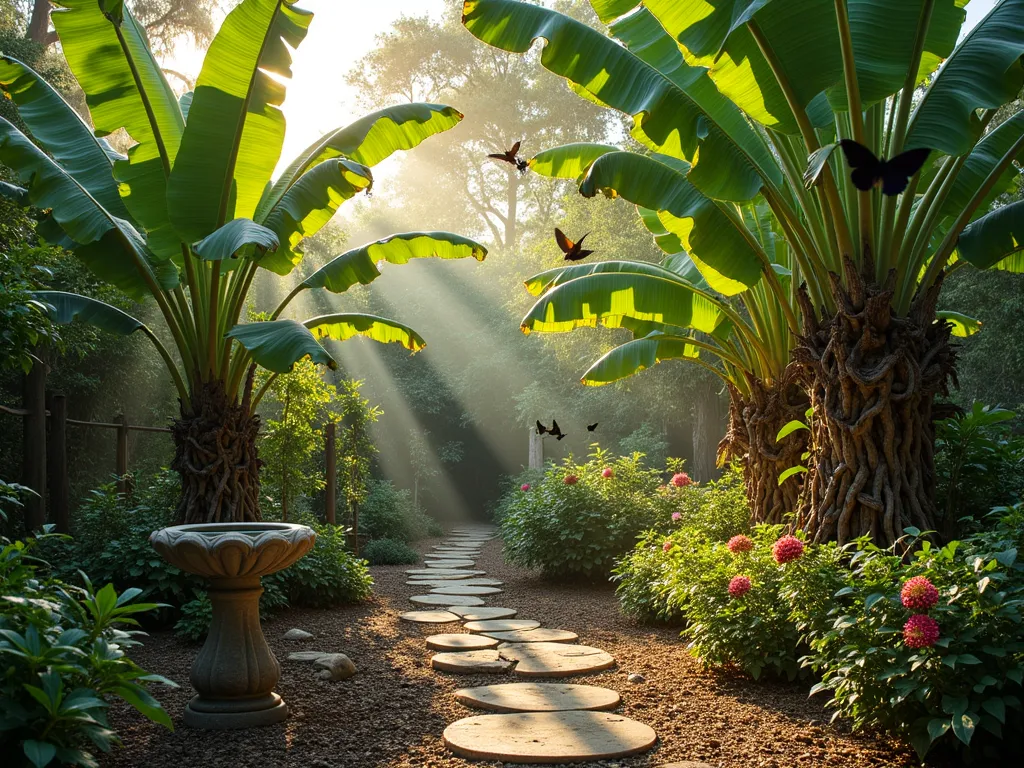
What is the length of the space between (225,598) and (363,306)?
16870mm

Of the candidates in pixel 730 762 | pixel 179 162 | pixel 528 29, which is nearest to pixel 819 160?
pixel 528 29

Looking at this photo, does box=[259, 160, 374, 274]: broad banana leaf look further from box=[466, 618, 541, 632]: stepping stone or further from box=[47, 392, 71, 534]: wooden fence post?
box=[466, 618, 541, 632]: stepping stone

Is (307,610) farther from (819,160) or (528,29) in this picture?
(819,160)

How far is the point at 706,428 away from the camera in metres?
14.2

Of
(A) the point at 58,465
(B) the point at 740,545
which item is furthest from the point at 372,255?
(B) the point at 740,545

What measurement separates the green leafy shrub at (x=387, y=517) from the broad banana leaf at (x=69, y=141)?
7451 millimetres

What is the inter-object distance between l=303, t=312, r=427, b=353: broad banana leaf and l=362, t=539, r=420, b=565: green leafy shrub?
4411 mm

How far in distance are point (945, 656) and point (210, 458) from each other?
5.28 meters

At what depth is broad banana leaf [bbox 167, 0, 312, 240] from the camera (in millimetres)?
5391

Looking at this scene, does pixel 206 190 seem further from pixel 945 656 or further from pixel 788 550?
pixel 945 656

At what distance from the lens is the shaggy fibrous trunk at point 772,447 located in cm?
638

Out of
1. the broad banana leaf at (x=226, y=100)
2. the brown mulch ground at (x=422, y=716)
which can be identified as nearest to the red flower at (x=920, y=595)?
the brown mulch ground at (x=422, y=716)

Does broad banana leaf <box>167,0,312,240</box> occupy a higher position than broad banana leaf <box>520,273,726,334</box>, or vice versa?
broad banana leaf <box>167,0,312,240</box>

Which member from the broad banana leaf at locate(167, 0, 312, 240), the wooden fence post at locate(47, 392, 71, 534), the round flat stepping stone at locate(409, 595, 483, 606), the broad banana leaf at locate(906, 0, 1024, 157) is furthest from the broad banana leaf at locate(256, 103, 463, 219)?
the round flat stepping stone at locate(409, 595, 483, 606)
